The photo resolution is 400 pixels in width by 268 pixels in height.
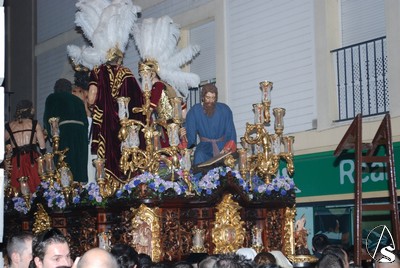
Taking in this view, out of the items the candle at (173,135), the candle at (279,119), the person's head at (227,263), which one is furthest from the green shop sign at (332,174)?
the person's head at (227,263)

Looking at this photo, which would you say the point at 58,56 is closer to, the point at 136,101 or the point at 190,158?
the point at 136,101

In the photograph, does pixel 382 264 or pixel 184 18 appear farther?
pixel 184 18

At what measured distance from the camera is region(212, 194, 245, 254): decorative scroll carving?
12523mm

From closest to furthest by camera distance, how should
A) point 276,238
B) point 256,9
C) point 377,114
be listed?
point 276,238, point 377,114, point 256,9

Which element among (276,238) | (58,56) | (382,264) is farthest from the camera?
(58,56)

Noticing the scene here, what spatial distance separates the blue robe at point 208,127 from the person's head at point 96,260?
8667mm

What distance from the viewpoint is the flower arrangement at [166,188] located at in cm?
1235

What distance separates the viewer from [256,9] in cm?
1659

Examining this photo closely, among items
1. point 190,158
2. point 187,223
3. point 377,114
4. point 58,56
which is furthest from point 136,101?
point 58,56

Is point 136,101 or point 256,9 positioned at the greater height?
point 256,9

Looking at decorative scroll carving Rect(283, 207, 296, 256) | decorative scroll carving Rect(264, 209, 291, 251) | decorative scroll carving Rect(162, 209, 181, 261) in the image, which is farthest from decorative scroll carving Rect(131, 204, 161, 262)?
decorative scroll carving Rect(283, 207, 296, 256)

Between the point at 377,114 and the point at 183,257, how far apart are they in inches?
154

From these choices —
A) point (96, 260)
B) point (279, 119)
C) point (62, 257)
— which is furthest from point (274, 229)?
point (96, 260)

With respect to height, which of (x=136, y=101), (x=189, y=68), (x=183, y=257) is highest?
(x=189, y=68)
